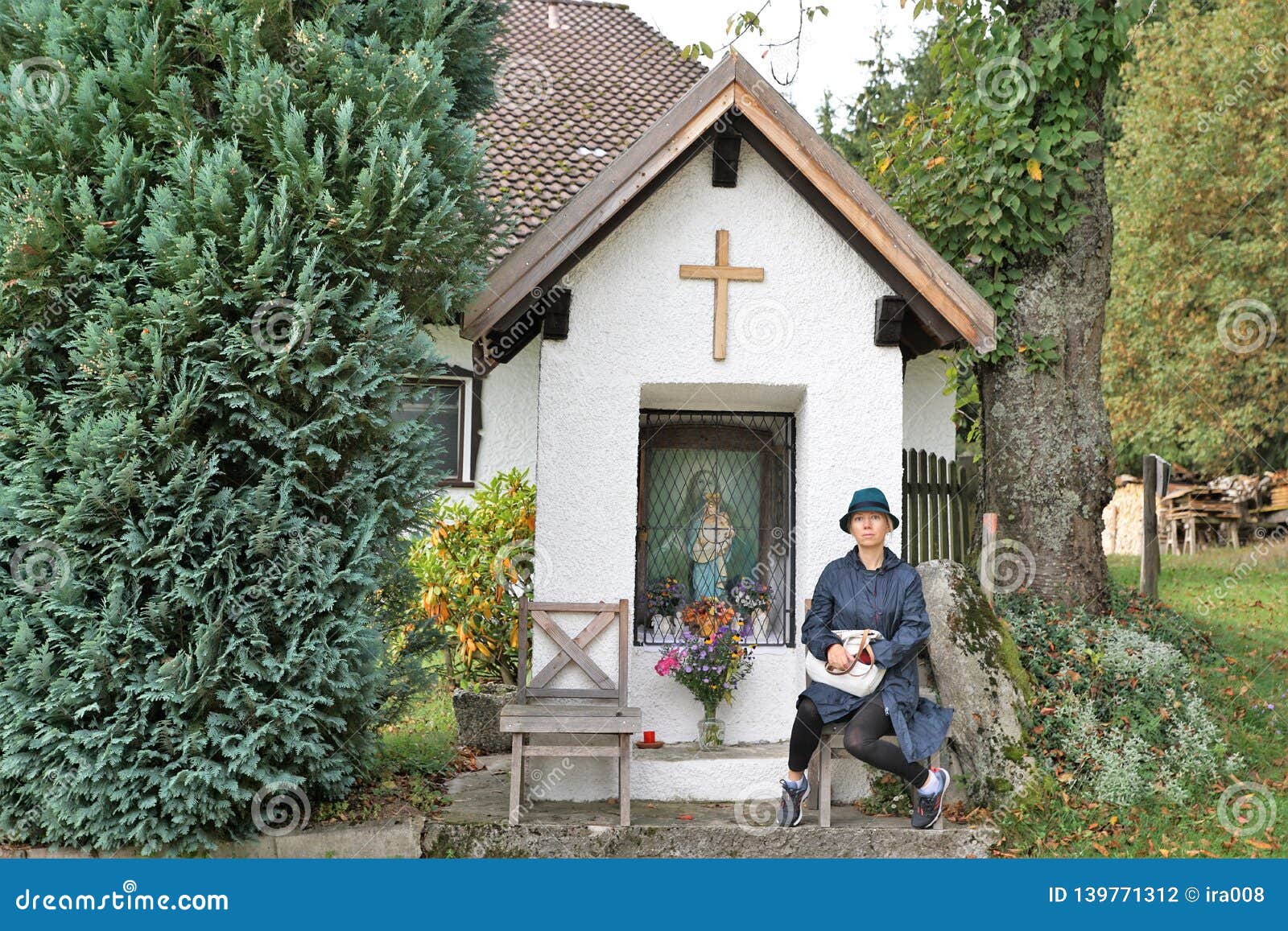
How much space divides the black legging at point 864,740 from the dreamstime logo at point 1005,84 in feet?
15.6

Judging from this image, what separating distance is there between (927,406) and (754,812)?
5.61m

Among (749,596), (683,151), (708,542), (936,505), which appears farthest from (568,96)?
(749,596)

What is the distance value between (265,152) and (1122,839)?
18.4 ft

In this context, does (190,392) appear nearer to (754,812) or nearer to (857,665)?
(857,665)

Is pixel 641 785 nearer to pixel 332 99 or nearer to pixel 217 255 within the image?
pixel 217 255

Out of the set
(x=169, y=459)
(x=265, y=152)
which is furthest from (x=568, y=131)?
(x=169, y=459)

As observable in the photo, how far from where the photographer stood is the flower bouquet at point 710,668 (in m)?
6.41

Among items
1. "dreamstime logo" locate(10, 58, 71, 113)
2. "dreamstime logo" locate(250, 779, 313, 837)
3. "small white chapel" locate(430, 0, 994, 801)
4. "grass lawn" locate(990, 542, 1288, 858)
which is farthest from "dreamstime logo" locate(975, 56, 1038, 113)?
"dreamstime logo" locate(250, 779, 313, 837)

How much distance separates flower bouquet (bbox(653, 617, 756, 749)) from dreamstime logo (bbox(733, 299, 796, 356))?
171 centimetres

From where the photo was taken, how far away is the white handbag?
216 inches

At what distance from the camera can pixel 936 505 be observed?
9.43 metres

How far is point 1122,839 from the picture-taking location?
575 centimetres
